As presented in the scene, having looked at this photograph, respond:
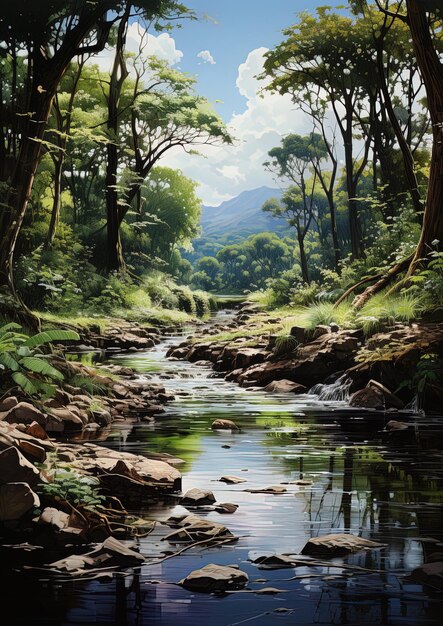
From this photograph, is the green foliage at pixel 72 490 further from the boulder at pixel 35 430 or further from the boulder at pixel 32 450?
the boulder at pixel 35 430

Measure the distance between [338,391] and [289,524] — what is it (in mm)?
8125

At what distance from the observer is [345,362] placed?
1434 centimetres

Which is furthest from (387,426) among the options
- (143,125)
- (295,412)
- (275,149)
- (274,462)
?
(275,149)

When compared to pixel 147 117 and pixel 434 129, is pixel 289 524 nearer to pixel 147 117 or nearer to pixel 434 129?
pixel 434 129

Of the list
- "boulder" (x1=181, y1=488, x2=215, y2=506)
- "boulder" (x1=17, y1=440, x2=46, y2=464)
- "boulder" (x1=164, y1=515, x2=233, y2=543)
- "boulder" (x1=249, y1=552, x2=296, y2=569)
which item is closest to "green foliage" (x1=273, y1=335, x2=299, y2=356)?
"boulder" (x1=181, y1=488, x2=215, y2=506)

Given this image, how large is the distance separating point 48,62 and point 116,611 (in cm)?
975

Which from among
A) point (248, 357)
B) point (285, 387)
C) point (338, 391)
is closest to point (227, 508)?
point (338, 391)

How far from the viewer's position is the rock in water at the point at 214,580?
13.8 feet

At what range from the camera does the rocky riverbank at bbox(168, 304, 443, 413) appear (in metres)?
12.5

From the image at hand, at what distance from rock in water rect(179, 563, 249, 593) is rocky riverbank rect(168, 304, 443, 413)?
7.92 metres

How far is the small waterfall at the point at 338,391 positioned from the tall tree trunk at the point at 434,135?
3.05 m

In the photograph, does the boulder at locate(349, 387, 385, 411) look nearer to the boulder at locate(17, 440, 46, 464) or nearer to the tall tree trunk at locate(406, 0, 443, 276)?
the tall tree trunk at locate(406, 0, 443, 276)

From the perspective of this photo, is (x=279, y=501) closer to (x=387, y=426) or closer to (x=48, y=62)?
(x=387, y=426)

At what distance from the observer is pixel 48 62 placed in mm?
12445
